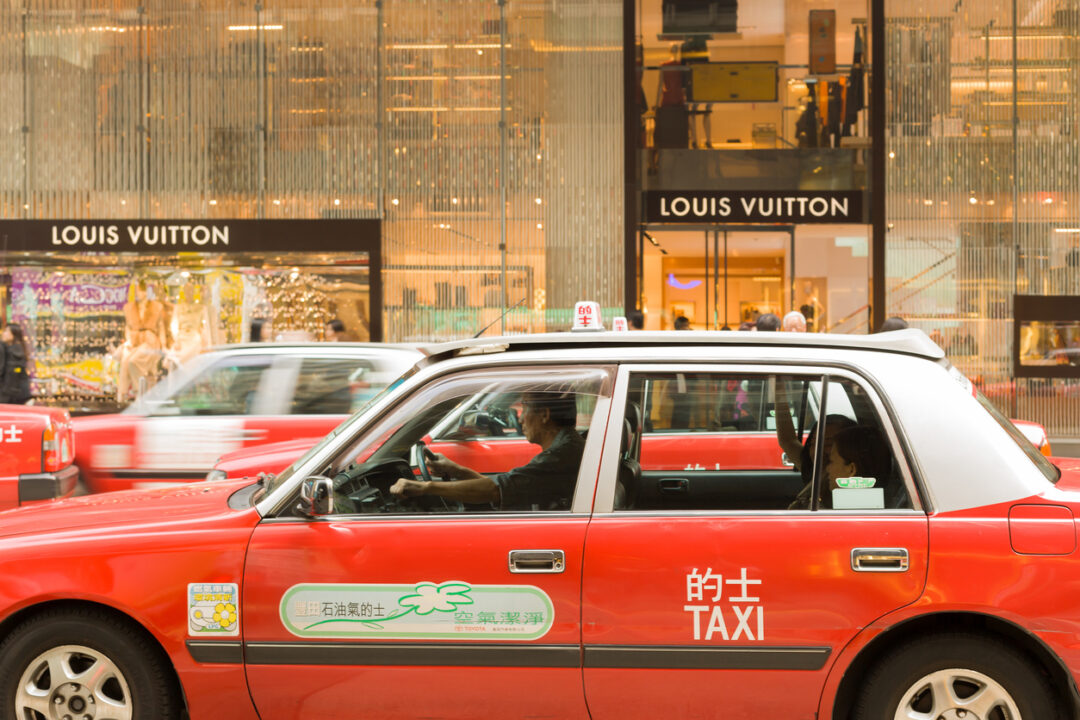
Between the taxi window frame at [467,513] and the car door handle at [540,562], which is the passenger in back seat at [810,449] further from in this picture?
the car door handle at [540,562]

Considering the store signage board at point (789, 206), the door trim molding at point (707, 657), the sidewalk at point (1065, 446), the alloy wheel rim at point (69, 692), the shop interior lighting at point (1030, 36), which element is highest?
the shop interior lighting at point (1030, 36)

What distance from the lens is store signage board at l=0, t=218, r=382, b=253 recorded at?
15.2 meters

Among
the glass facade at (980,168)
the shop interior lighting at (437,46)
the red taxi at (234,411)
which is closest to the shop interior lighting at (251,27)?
the shop interior lighting at (437,46)

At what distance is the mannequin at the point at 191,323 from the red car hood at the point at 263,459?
9.41 m

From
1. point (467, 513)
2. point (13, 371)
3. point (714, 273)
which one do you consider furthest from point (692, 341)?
point (714, 273)

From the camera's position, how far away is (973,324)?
15.0m

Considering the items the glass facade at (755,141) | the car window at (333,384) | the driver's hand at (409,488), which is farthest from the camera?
the glass facade at (755,141)

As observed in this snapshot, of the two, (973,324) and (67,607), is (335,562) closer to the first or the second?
(67,607)

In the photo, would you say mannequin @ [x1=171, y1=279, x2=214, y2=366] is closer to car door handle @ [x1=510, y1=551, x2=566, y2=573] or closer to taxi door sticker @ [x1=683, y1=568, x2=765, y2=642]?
car door handle @ [x1=510, y1=551, x2=566, y2=573]

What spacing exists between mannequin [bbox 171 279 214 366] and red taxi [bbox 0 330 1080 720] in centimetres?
1208

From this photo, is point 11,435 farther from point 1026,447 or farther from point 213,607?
point 1026,447

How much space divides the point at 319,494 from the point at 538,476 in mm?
752

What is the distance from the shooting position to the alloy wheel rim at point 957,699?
322 cm

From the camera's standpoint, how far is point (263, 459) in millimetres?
6230
